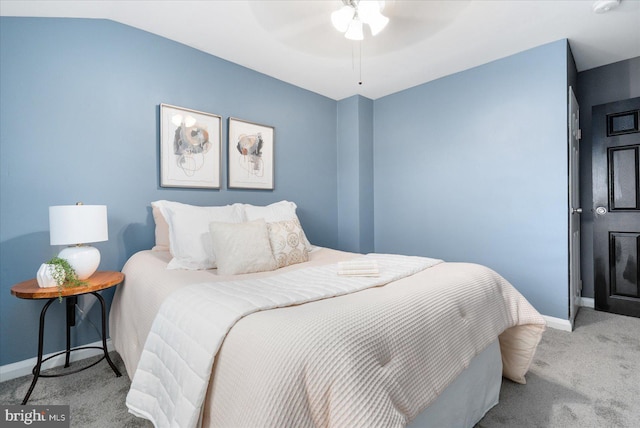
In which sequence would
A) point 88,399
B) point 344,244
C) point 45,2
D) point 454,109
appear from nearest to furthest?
1. point 88,399
2. point 45,2
3. point 454,109
4. point 344,244

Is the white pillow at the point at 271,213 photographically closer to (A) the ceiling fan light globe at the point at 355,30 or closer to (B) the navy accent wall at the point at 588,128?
(A) the ceiling fan light globe at the point at 355,30

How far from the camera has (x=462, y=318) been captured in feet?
4.36

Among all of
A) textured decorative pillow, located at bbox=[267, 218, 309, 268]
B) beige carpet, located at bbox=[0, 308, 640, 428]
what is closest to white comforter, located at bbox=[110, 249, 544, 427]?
beige carpet, located at bbox=[0, 308, 640, 428]

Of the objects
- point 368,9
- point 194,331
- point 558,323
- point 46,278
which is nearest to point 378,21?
point 368,9

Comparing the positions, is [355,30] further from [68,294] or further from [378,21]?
[68,294]

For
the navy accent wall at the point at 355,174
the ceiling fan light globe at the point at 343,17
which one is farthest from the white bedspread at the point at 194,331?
the navy accent wall at the point at 355,174

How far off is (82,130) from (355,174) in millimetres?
2706

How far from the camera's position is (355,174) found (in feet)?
12.4

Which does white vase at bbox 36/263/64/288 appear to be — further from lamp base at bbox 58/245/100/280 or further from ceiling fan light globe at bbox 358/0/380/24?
ceiling fan light globe at bbox 358/0/380/24

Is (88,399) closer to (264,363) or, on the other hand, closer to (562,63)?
(264,363)

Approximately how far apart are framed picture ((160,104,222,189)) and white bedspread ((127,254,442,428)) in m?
1.41

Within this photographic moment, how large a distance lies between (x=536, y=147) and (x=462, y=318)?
2.18m

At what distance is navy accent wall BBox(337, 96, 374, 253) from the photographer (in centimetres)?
375

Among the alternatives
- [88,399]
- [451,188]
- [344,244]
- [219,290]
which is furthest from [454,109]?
[88,399]
